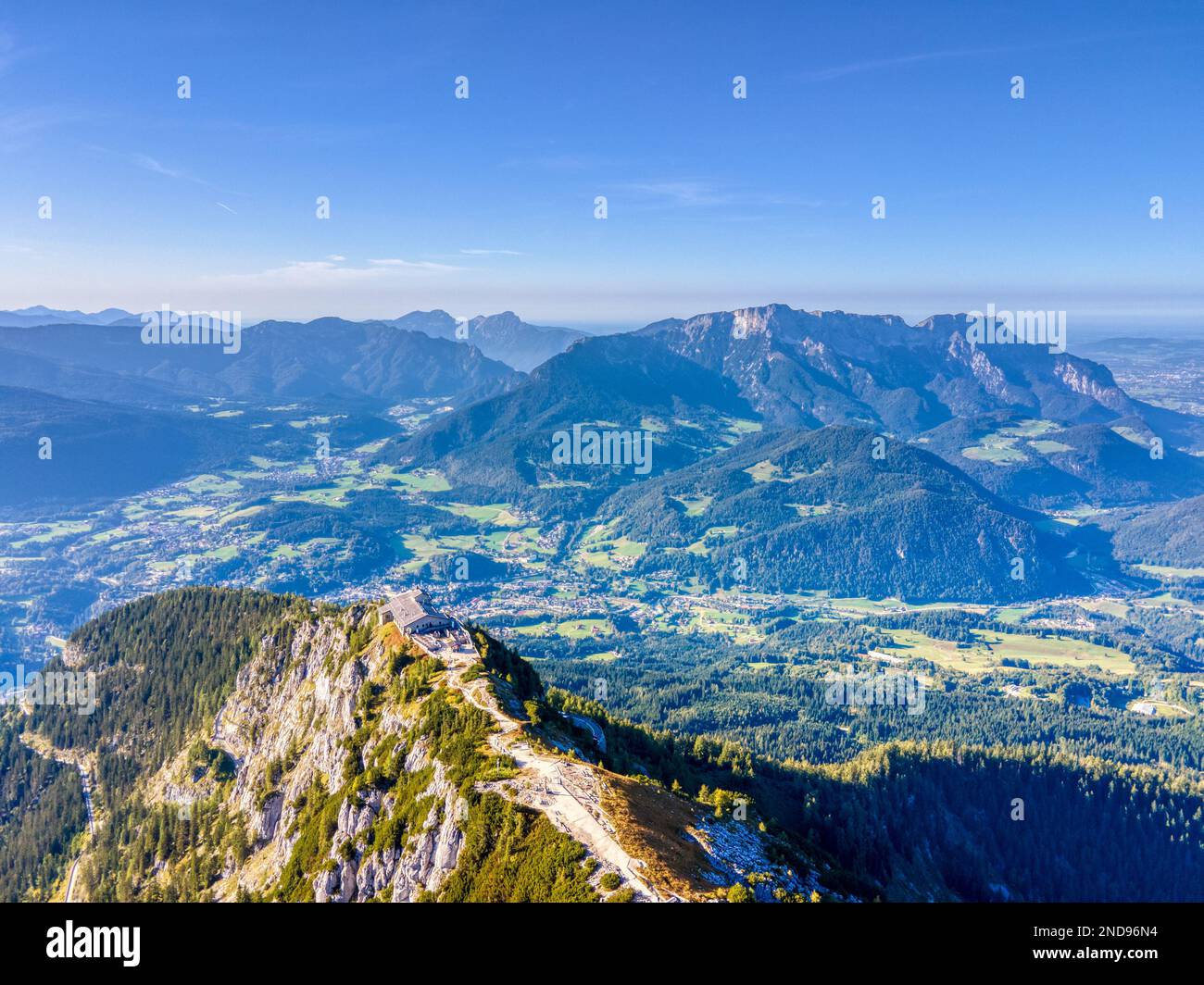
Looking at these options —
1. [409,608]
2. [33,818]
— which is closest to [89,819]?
[33,818]

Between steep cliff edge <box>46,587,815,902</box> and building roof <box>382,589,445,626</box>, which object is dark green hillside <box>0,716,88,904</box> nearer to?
steep cliff edge <box>46,587,815,902</box>

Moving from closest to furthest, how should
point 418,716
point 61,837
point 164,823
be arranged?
1. point 418,716
2. point 164,823
3. point 61,837

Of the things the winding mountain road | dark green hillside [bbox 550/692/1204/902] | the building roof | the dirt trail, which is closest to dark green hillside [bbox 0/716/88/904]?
the winding mountain road

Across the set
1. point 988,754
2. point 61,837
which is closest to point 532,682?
point 61,837

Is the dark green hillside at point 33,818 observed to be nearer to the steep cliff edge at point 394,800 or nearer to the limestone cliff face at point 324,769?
the steep cliff edge at point 394,800
